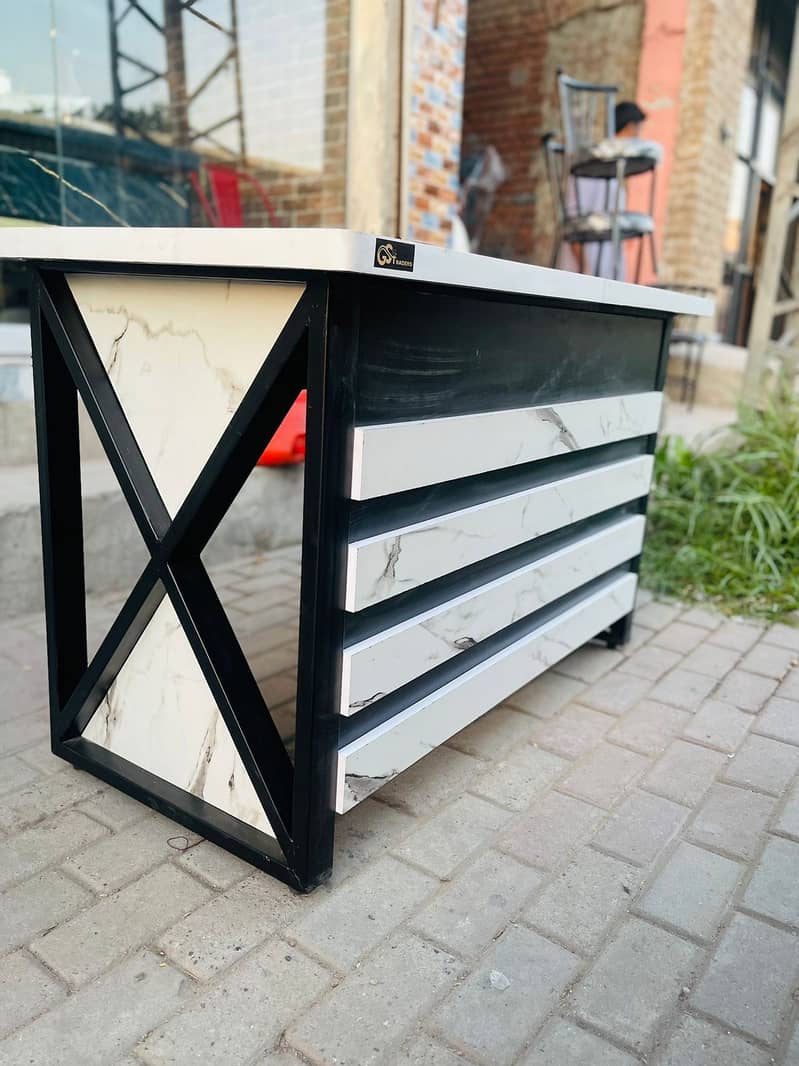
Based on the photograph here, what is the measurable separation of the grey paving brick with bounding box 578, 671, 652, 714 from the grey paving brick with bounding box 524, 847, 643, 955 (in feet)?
2.24

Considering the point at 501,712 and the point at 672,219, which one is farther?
the point at 672,219

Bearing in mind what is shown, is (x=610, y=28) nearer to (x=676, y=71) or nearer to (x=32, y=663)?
(x=676, y=71)

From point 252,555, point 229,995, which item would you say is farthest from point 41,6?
point 229,995

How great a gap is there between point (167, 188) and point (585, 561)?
9.90 feet

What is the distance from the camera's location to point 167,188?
13.4 feet

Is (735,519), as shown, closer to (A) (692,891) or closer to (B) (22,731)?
(A) (692,891)

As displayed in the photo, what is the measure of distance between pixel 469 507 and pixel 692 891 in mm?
812

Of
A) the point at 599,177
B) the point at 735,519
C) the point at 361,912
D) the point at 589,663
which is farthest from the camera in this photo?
the point at 599,177

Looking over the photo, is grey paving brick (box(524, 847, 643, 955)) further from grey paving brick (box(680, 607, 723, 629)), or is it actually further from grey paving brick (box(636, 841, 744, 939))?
grey paving brick (box(680, 607, 723, 629))

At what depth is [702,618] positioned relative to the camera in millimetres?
2971

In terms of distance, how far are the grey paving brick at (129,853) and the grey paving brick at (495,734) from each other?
688mm

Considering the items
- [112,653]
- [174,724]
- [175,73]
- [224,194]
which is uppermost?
[175,73]

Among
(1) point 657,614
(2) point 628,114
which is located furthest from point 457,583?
(2) point 628,114

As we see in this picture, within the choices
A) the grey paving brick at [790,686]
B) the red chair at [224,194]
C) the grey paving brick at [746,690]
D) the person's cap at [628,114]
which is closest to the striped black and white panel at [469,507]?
the grey paving brick at [746,690]
